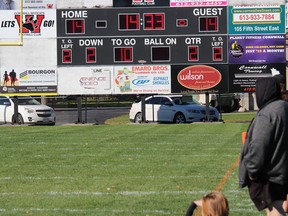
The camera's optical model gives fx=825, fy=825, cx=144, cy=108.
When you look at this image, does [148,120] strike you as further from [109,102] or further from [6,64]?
[109,102]

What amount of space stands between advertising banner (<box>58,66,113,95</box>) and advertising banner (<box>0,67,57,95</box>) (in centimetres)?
38

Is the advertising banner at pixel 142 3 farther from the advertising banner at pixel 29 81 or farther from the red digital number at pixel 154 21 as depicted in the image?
the advertising banner at pixel 29 81

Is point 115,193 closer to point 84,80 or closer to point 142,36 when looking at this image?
point 142,36

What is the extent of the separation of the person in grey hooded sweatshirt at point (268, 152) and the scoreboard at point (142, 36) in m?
27.6

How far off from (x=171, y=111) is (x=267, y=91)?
3149cm

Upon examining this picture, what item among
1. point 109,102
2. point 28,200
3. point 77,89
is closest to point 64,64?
point 77,89

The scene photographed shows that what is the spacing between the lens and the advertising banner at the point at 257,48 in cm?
3403

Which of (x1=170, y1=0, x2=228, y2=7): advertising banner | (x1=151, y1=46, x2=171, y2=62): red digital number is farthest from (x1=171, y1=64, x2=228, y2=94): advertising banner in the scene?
(x1=170, y1=0, x2=228, y2=7): advertising banner

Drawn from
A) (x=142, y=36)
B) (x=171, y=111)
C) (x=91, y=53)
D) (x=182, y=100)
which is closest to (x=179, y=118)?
(x=171, y=111)

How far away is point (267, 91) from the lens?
6703 mm

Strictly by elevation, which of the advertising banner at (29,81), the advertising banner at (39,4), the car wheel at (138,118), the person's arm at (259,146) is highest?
the advertising banner at (39,4)

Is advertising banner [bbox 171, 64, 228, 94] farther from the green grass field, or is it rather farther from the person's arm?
the person's arm

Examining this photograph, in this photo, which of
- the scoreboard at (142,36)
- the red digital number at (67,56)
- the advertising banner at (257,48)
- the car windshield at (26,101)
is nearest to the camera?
the advertising banner at (257,48)

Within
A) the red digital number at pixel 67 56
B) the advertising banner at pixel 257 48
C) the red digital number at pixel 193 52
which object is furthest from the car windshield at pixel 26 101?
the advertising banner at pixel 257 48
